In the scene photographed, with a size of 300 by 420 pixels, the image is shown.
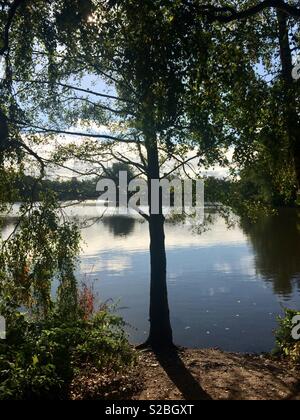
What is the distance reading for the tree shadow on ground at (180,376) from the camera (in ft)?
26.8

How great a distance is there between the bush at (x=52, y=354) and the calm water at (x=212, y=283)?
4.54 meters

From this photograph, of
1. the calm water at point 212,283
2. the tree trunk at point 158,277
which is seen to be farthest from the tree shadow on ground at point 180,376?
the calm water at point 212,283

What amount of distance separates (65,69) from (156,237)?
6.09 m

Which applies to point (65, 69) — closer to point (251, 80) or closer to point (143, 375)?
point (251, 80)

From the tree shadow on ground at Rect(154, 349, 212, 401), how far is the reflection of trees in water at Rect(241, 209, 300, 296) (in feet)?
26.3

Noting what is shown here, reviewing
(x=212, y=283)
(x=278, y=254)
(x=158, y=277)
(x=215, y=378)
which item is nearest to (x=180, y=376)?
(x=215, y=378)

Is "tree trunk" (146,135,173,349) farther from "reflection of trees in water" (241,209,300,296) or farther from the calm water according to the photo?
"reflection of trees in water" (241,209,300,296)

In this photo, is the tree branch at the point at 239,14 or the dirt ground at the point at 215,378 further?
the dirt ground at the point at 215,378

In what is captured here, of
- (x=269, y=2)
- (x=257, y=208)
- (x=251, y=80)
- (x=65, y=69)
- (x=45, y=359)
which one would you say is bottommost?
(x=45, y=359)

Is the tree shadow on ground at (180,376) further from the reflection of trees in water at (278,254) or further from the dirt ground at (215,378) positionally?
the reflection of trees in water at (278,254)

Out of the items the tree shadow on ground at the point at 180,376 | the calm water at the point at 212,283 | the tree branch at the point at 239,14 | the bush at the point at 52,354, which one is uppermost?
the tree branch at the point at 239,14

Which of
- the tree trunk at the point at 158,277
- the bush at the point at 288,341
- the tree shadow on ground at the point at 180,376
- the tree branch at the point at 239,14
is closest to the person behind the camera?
the tree branch at the point at 239,14
